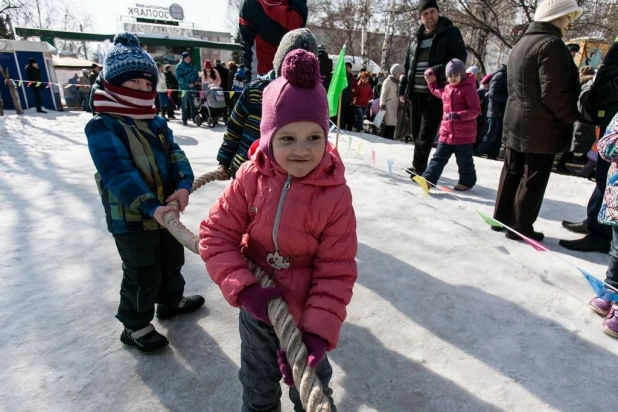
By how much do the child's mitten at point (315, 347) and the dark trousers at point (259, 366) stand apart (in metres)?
0.28

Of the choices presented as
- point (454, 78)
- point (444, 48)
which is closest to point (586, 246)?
point (454, 78)

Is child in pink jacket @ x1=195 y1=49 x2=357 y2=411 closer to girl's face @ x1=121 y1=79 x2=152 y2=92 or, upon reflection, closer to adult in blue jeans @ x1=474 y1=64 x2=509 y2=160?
girl's face @ x1=121 y1=79 x2=152 y2=92

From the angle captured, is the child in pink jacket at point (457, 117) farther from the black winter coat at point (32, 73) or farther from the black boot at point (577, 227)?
the black winter coat at point (32, 73)

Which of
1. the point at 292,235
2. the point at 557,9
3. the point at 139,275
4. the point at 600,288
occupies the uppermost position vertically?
the point at 557,9

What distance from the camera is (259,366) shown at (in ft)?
5.19

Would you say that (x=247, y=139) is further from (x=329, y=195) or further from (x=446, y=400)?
(x=446, y=400)

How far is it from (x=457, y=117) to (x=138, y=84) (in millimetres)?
4130

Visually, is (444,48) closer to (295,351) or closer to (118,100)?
(118,100)

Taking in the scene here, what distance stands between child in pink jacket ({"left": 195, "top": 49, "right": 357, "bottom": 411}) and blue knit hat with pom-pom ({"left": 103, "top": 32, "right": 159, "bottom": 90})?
93cm

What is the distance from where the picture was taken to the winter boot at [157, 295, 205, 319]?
246 centimetres

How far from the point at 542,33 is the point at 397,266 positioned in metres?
2.31

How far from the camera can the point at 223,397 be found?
188cm

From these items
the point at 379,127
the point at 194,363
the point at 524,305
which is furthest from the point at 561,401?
the point at 379,127

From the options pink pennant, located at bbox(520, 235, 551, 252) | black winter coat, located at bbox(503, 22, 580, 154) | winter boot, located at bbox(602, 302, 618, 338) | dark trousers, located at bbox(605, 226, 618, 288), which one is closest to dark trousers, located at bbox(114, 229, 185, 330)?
pink pennant, located at bbox(520, 235, 551, 252)
